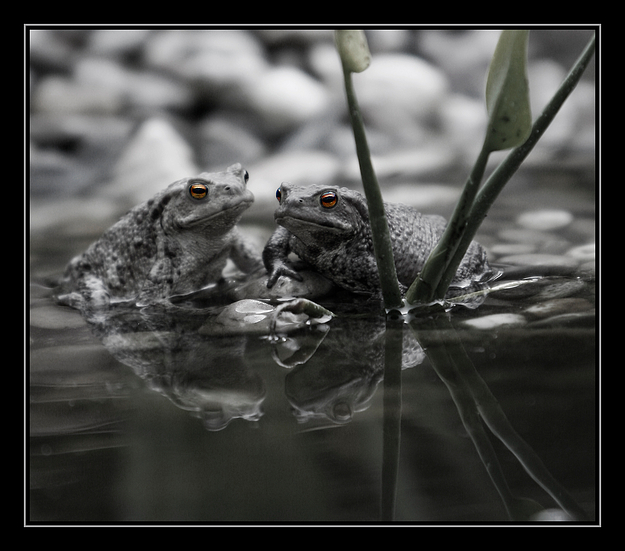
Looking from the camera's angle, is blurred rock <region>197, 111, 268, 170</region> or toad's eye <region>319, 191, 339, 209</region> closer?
toad's eye <region>319, 191, 339, 209</region>

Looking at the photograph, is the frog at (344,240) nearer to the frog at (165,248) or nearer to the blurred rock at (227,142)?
the frog at (165,248)

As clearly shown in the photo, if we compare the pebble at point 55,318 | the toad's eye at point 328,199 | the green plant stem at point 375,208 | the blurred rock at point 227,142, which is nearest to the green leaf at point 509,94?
the green plant stem at point 375,208

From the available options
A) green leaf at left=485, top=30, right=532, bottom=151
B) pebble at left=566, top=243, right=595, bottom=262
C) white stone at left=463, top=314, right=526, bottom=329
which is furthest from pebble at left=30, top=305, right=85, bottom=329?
pebble at left=566, top=243, right=595, bottom=262

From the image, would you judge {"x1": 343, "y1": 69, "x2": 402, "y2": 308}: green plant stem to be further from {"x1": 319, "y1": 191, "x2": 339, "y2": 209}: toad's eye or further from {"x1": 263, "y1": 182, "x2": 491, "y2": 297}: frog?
{"x1": 319, "y1": 191, "x2": 339, "y2": 209}: toad's eye

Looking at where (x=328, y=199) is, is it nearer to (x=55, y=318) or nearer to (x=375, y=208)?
(x=375, y=208)

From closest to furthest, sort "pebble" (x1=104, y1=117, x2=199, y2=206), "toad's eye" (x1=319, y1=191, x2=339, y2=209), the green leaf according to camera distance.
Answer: the green leaf
"toad's eye" (x1=319, y1=191, x2=339, y2=209)
"pebble" (x1=104, y1=117, x2=199, y2=206)

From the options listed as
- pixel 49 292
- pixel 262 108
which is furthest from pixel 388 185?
pixel 49 292
